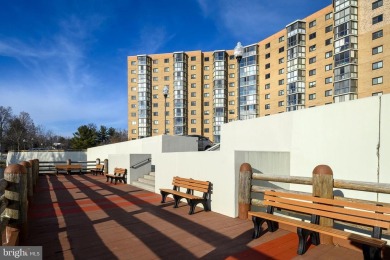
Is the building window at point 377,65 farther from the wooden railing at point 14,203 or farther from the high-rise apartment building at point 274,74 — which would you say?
the wooden railing at point 14,203

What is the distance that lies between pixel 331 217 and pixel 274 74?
168ft

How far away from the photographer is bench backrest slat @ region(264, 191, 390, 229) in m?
3.32

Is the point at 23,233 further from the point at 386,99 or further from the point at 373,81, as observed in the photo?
the point at 373,81

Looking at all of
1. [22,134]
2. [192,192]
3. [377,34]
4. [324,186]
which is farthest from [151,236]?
[22,134]

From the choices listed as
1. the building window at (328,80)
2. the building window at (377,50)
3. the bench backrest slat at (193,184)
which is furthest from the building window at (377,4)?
the bench backrest slat at (193,184)

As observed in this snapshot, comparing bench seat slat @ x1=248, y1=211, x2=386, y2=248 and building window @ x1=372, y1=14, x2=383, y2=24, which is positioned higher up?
building window @ x1=372, y1=14, x2=383, y2=24

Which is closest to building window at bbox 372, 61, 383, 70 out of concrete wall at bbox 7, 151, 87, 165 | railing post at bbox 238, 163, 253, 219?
railing post at bbox 238, 163, 253, 219

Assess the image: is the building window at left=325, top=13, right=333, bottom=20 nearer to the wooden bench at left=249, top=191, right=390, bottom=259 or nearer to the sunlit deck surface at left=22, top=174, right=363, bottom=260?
the sunlit deck surface at left=22, top=174, right=363, bottom=260

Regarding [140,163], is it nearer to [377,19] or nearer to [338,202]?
[338,202]

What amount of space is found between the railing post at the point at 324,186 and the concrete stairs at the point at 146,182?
281 inches

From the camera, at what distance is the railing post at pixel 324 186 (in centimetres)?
423

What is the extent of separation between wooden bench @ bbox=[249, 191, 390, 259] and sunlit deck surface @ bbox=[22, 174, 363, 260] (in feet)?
1.05

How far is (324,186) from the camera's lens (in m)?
4.26

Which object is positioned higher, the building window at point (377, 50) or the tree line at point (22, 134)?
the building window at point (377, 50)
